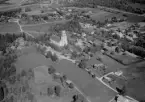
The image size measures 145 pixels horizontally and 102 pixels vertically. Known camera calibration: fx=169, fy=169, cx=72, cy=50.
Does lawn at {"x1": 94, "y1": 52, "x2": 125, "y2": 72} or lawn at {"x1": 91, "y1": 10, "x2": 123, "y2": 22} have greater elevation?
lawn at {"x1": 91, "y1": 10, "x2": 123, "y2": 22}

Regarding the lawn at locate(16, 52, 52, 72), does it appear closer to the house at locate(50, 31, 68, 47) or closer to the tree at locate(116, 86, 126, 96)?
the house at locate(50, 31, 68, 47)

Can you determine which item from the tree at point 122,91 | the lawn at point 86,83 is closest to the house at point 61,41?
the lawn at point 86,83

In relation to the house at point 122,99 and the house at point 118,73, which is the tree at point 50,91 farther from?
the house at point 118,73

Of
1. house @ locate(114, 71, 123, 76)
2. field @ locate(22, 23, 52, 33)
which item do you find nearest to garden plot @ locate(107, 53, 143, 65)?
house @ locate(114, 71, 123, 76)

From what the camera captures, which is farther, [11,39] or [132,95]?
[11,39]

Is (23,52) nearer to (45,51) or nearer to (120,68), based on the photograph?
(45,51)

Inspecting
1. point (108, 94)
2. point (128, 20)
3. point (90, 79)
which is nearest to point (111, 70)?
point (90, 79)
